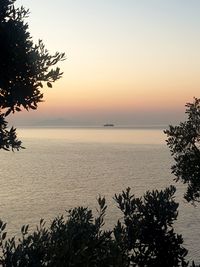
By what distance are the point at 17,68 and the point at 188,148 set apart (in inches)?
790

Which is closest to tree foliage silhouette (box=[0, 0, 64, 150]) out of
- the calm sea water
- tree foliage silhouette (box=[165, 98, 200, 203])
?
tree foliage silhouette (box=[165, 98, 200, 203])

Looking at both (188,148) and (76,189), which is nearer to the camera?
(188,148)

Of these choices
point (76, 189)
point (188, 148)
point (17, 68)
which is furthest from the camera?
point (76, 189)

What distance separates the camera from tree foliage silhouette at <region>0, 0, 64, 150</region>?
13703 millimetres

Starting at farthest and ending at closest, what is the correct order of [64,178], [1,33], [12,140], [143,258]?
[64,178] → [143,258] → [12,140] → [1,33]

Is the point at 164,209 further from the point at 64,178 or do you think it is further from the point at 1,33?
the point at 64,178

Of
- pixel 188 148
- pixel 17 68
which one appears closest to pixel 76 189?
pixel 188 148

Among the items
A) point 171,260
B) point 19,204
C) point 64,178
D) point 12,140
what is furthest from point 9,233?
point 64,178

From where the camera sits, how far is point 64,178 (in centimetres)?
12319

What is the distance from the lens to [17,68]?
14.0 m

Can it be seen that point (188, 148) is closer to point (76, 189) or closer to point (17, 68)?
point (17, 68)

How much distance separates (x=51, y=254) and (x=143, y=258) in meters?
13.6

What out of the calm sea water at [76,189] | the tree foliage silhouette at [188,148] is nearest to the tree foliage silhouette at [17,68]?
the tree foliage silhouette at [188,148]

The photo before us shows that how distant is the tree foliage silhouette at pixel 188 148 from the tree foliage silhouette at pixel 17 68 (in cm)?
1799
